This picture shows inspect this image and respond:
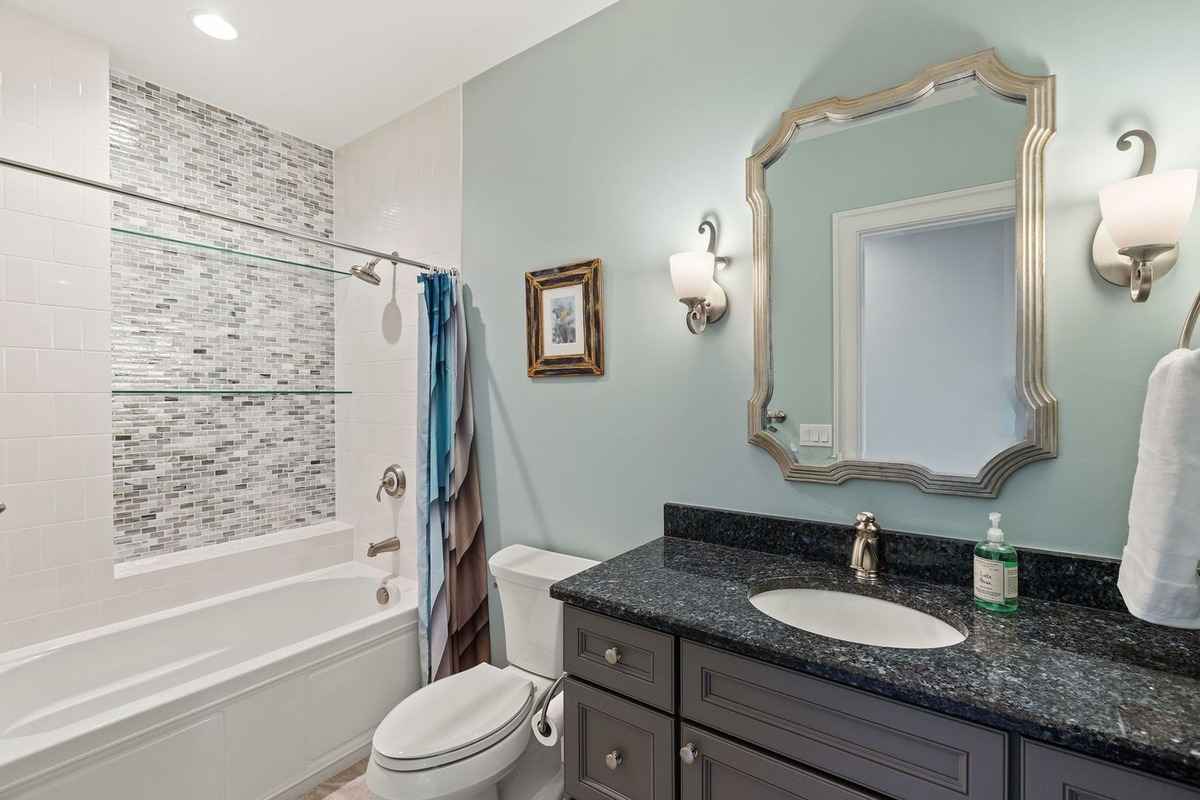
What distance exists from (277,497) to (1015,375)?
9.78 feet

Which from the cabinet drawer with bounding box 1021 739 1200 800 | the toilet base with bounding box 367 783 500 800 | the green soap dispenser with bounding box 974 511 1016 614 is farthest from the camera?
the toilet base with bounding box 367 783 500 800

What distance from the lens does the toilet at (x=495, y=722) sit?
146cm

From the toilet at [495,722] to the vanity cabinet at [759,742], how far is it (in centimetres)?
34

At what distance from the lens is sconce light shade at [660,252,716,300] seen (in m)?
1.59

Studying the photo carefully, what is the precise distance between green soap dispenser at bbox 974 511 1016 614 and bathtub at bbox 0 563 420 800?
203cm

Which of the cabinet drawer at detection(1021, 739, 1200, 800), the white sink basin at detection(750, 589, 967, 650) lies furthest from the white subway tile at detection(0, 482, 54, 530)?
the cabinet drawer at detection(1021, 739, 1200, 800)

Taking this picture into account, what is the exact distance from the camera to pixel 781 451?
1.55 meters

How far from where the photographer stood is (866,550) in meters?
1.37

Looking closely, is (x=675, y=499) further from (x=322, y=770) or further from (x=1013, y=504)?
(x=322, y=770)

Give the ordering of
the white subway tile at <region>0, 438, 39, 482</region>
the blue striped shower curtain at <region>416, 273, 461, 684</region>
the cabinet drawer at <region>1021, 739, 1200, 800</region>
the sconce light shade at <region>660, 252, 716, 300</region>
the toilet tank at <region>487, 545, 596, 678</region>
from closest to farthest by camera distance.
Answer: the cabinet drawer at <region>1021, 739, 1200, 800</region> < the sconce light shade at <region>660, 252, 716, 300</region> < the toilet tank at <region>487, 545, 596, 678</region> < the white subway tile at <region>0, 438, 39, 482</region> < the blue striped shower curtain at <region>416, 273, 461, 684</region>

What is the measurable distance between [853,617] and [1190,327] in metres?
0.84

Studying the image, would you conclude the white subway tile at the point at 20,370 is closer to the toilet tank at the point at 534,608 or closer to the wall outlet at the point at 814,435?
the toilet tank at the point at 534,608

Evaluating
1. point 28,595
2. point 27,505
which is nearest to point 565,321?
point 27,505

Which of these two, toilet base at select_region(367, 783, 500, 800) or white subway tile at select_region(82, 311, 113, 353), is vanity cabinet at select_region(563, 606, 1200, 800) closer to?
toilet base at select_region(367, 783, 500, 800)
